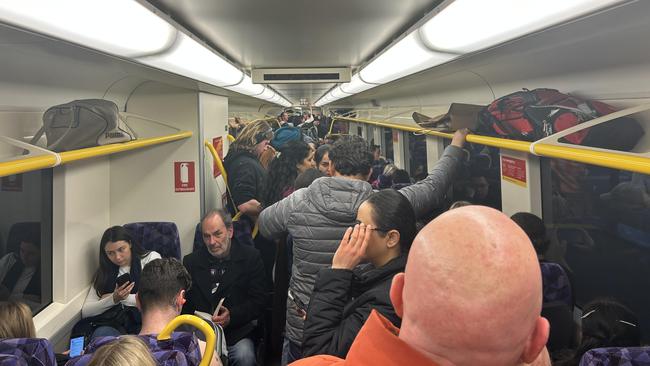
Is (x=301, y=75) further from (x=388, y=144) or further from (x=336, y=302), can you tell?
(x=388, y=144)

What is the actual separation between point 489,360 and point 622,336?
4.73ft

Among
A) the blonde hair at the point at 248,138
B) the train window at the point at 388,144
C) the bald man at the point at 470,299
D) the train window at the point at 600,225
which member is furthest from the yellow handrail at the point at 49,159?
the train window at the point at 388,144

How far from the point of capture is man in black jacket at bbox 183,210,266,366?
2926 millimetres

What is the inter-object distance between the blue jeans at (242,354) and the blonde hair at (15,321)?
1255 millimetres

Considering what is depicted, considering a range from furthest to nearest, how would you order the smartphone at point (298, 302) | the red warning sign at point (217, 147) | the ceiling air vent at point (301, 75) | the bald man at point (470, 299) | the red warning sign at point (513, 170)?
the red warning sign at point (217, 147) → the ceiling air vent at point (301, 75) → the red warning sign at point (513, 170) → the smartphone at point (298, 302) → the bald man at point (470, 299)

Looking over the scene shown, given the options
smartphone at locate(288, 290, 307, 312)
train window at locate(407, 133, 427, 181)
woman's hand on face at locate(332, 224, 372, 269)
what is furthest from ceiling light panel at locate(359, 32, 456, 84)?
train window at locate(407, 133, 427, 181)

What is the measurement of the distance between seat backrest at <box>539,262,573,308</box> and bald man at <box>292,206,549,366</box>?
60.3 inches

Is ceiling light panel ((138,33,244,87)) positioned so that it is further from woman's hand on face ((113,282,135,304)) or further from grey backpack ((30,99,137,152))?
woman's hand on face ((113,282,135,304))

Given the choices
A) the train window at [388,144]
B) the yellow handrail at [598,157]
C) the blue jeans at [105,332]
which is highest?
the train window at [388,144]

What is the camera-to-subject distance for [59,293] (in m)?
2.99

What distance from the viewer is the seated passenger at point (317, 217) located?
83.9 inches

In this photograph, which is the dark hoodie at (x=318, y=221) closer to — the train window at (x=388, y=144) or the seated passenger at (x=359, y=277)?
the seated passenger at (x=359, y=277)

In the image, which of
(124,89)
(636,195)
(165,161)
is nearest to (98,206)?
(165,161)

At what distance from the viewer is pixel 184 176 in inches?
165
